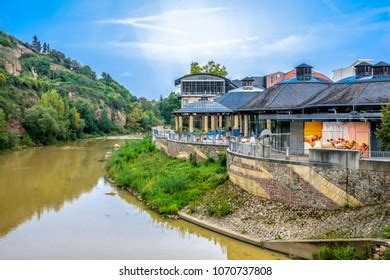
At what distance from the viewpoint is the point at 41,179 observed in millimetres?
18734

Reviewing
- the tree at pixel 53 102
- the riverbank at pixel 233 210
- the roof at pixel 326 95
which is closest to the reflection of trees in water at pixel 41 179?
the riverbank at pixel 233 210

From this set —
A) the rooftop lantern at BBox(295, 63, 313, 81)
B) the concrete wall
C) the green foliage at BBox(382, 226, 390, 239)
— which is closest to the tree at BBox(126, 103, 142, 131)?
the rooftop lantern at BBox(295, 63, 313, 81)

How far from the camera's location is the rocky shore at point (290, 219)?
910cm

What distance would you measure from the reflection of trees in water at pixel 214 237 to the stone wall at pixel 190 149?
315 centimetres

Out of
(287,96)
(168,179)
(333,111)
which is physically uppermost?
(287,96)

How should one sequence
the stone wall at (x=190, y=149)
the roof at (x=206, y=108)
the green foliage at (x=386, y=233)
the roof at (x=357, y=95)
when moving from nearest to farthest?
the green foliage at (x=386, y=233), the roof at (x=357, y=95), the stone wall at (x=190, y=149), the roof at (x=206, y=108)

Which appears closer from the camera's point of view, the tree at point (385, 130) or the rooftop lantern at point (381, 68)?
the tree at point (385, 130)

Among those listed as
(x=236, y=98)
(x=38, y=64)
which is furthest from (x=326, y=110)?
(x=38, y=64)

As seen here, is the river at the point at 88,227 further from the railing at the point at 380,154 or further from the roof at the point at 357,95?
the roof at the point at 357,95

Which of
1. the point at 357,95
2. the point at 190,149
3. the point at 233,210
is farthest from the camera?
the point at 190,149

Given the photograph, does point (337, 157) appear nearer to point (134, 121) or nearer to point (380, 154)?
point (380, 154)

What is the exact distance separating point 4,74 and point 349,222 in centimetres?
2723

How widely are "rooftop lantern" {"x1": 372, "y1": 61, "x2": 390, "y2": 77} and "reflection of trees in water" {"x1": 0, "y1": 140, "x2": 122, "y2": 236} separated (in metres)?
8.89

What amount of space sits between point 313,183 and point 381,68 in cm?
488
